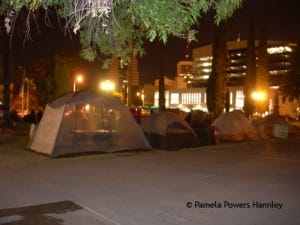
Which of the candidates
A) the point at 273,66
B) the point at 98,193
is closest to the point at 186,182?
the point at 98,193

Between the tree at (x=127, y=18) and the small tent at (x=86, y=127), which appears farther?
the small tent at (x=86, y=127)

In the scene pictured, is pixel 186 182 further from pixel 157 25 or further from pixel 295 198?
pixel 157 25

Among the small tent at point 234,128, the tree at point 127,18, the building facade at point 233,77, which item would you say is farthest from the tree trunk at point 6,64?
the building facade at point 233,77

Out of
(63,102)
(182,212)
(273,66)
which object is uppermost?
(273,66)

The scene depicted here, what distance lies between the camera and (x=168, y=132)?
62.2 ft

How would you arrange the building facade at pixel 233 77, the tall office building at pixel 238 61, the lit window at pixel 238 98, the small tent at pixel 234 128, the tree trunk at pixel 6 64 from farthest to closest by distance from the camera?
the tall office building at pixel 238 61, the lit window at pixel 238 98, the building facade at pixel 233 77, the tree trunk at pixel 6 64, the small tent at pixel 234 128

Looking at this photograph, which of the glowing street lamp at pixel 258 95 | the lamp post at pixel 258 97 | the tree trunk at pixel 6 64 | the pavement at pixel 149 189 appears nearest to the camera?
the pavement at pixel 149 189

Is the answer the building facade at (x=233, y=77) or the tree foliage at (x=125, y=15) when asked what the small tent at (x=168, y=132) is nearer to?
the tree foliage at (x=125, y=15)

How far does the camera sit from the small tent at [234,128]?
894 inches

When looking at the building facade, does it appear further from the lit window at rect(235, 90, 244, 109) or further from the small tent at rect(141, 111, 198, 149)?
the small tent at rect(141, 111, 198, 149)

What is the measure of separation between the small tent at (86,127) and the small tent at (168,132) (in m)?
1.38

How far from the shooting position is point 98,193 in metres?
9.80

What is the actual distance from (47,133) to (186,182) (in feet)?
22.8

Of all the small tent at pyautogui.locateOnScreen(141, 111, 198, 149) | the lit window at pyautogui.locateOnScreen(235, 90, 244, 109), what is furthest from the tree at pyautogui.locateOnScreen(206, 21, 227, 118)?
the lit window at pyautogui.locateOnScreen(235, 90, 244, 109)
